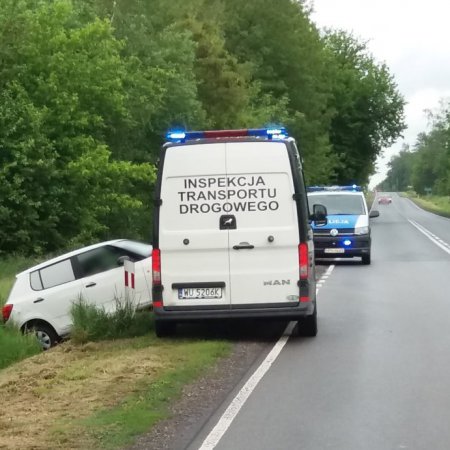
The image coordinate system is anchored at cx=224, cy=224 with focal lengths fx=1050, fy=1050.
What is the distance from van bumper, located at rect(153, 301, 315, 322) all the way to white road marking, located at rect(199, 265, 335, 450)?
1.43ft

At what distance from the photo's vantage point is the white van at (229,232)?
13172 mm

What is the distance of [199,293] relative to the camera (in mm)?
13281

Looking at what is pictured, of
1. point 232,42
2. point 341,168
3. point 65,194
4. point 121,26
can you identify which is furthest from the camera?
point 341,168

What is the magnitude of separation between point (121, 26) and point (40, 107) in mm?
10492

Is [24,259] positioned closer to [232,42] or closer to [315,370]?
[315,370]

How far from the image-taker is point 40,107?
29359 millimetres

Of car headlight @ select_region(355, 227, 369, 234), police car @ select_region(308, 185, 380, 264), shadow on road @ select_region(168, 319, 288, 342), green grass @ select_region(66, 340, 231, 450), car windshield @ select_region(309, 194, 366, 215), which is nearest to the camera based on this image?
green grass @ select_region(66, 340, 231, 450)

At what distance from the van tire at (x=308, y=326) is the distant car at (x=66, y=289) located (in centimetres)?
258

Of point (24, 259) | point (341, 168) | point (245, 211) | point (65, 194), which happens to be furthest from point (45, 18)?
point (341, 168)

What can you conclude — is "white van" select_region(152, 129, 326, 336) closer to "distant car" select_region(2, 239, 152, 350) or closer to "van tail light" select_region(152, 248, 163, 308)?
"van tail light" select_region(152, 248, 163, 308)

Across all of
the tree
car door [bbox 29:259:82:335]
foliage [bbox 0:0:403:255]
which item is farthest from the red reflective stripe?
the tree

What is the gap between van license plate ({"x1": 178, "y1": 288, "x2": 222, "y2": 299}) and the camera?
13258mm

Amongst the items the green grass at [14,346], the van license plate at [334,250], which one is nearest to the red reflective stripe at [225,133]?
the green grass at [14,346]

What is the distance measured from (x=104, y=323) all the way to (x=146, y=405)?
17.0ft
